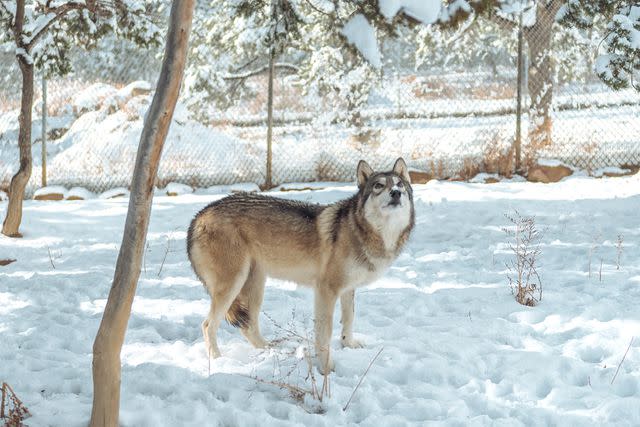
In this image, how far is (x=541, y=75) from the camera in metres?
13.0

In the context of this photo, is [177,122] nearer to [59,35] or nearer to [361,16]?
[59,35]

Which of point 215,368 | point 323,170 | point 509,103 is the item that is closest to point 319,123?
point 323,170

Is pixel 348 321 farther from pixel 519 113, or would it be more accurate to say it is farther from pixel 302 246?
pixel 519 113

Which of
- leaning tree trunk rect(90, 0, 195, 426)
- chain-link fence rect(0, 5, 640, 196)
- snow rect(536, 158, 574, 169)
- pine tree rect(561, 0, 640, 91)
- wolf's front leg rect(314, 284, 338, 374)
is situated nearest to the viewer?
leaning tree trunk rect(90, 0, 195, 426)

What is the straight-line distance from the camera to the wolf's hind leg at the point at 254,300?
17.3 feet

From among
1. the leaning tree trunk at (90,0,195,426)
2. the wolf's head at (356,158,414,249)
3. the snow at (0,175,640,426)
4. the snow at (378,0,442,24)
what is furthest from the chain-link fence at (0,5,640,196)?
the leaning tree trunk at (90,0,195,426)

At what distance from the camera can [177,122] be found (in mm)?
Answer: 13211

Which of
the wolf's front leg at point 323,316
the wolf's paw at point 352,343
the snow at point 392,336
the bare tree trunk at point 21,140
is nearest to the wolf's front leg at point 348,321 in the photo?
the wolf's paw at point 352,343

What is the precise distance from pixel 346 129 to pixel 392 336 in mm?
8203

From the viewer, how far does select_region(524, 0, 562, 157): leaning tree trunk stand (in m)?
12.1

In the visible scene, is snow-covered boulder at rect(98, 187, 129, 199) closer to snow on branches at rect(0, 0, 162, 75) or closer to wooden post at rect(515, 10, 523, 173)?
snow on branches at rect(0, 0, 162, 75)

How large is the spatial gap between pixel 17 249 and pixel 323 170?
518cm

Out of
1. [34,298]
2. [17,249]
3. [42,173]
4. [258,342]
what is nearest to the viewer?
[258,342]

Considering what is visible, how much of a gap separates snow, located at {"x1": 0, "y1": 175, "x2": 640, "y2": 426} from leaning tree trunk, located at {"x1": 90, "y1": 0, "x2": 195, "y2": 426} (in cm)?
62
